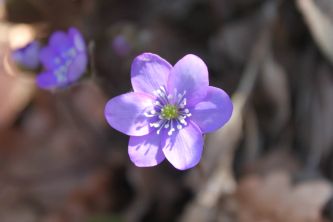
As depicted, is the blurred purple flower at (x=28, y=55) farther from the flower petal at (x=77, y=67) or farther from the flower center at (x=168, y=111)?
the flower center at (x=168, y=111)

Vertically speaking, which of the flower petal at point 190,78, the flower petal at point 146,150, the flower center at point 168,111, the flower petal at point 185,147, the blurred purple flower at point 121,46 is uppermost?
the blurred purple flower at point 121,46

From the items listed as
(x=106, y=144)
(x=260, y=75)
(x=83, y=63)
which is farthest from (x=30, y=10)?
(x=260, y=75)

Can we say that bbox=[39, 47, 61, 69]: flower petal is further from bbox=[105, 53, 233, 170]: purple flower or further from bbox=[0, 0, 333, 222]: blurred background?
bbox=[105, 53, 233, 170]: purple flower

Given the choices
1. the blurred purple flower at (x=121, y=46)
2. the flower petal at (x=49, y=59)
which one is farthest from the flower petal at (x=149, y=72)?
the blurred purple flower at (x=121, y=46)

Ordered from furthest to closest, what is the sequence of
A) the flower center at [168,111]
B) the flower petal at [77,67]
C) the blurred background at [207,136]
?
1. the blurred background at [207,136]
2. the flower petal at [77,67]
3. the flower center at [168,111]

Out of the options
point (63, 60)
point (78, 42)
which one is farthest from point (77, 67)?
point (63, 60)

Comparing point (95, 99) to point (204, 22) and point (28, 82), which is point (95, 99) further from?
point (204, 22)

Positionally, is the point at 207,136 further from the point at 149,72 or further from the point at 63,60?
the point at 149,72
